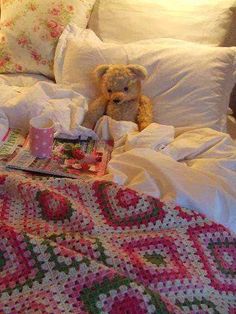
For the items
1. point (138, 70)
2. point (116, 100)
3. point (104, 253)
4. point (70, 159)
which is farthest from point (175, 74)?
point (104, 253)

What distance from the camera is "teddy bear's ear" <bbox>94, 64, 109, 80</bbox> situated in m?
1.57

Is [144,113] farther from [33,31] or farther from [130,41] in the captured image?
[33,31]

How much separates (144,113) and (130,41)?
0.44 metres

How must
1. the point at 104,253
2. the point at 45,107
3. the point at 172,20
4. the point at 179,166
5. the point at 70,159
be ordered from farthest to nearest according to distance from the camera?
the point at 172,20
the point at 45,107
the point at 70,159
the point at 179,166
the point at 104,253

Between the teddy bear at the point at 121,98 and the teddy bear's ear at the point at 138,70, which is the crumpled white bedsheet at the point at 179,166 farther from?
the teddy bear's ear at the point at 138,70

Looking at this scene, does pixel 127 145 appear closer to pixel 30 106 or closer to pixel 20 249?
pixel 30 106

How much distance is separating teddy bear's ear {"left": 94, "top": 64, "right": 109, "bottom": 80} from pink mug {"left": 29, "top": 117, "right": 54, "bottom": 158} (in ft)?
1.10

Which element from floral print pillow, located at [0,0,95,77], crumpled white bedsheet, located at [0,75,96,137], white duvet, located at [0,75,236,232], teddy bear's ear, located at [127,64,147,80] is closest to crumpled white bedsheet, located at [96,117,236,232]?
white duvet, located at [0,75,236,232]

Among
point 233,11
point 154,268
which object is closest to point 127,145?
point 154,268

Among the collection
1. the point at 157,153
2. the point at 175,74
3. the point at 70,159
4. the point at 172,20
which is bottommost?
the point at 70,159

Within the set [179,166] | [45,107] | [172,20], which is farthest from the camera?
[172,20]

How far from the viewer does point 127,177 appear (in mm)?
1231

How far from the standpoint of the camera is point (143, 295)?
0.83 metres

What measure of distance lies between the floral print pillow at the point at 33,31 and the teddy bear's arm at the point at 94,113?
1.26 feet
